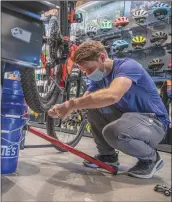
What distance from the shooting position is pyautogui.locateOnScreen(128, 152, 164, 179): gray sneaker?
141 centimetres

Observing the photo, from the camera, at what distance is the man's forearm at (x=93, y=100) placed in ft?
3.50

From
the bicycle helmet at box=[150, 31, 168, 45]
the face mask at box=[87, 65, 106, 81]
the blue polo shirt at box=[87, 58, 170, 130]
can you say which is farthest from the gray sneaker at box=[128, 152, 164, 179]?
the bicycle helmet at box=[150, 31, 168, 45]

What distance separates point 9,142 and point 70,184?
34 centimetres

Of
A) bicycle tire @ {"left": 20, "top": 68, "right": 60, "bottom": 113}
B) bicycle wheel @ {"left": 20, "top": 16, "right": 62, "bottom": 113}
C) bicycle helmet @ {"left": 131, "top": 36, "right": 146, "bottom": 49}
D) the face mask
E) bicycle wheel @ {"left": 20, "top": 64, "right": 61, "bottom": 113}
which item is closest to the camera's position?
bicycle tire @ {"left": 20, "top": 68, "right": 60, "bottom": 113}

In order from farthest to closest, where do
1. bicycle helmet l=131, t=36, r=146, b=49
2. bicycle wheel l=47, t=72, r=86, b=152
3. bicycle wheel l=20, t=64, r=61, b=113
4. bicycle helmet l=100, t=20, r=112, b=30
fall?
bicycle helmet l=100, t=20, r=112, b=30
bicycle helmet l=131, t=36, r=146, b=49
bicycle wheel l=47, t=72, r=86, b=152
bicycle wheel l=20, t=64, r=61, b=113

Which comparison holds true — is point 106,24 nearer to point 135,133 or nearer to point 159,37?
point 159,37

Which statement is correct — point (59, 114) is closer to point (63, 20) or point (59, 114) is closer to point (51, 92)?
point (51, 92)

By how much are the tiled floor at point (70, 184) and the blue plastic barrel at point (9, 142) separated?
5 cm

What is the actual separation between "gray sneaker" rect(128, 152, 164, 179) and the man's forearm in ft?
1.80

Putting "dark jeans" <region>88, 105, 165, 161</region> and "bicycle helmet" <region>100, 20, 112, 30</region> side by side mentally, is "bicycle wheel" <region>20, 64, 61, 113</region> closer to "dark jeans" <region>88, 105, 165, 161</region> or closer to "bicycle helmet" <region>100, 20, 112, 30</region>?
"dark jeans" <region>88, 105, 165, 161</region>

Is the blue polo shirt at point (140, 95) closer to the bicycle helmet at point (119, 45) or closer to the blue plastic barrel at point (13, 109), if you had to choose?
the blue plastic barrel at point (13, 109)

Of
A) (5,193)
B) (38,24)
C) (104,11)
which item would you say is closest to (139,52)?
(104,11)

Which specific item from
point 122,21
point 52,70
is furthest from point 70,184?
point 122,21

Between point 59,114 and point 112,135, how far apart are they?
392 mm
